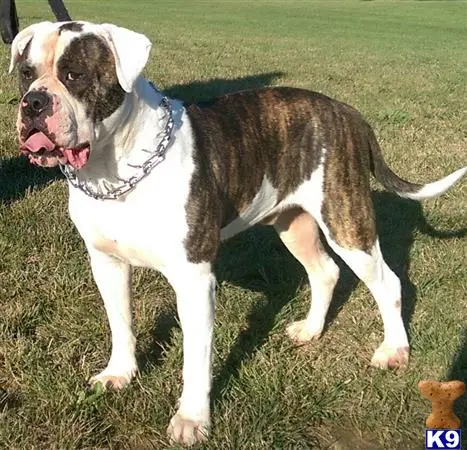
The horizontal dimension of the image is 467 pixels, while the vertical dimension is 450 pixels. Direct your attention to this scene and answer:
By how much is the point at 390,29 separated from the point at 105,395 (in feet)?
110

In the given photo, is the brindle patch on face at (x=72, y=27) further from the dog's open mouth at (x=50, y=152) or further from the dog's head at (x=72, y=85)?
the dog's open mouth at (x=50, y=152)

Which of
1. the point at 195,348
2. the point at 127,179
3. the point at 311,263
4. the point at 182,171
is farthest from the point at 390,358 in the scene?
the point at 127,179

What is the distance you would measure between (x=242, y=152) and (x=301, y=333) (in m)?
1.24

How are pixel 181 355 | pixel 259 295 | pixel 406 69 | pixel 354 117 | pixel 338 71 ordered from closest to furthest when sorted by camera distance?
pixel 181 355, pixel 354 117, pixel 259 295, pixel 338 71, pixel 406 69

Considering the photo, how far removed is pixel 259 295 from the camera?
4691 millimetres

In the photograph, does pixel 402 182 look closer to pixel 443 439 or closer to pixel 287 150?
pixel 287 150

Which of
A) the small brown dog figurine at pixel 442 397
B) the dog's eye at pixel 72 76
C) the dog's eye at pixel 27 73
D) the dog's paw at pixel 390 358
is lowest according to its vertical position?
the dog's paw at pixel 390 358

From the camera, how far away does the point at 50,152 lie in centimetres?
285

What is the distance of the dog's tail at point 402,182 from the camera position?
169 inches

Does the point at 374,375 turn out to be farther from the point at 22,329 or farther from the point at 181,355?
the point at 22,329

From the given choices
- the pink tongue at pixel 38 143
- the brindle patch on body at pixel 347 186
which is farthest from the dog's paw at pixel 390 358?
the pink tongue at pixel 38 143

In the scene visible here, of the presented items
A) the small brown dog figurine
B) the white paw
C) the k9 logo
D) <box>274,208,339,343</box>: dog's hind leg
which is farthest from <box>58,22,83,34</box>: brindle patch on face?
the k9 logo

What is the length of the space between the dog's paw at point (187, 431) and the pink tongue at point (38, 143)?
1.35 metres

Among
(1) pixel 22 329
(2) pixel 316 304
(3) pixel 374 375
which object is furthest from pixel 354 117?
(1) pixel 22 329
